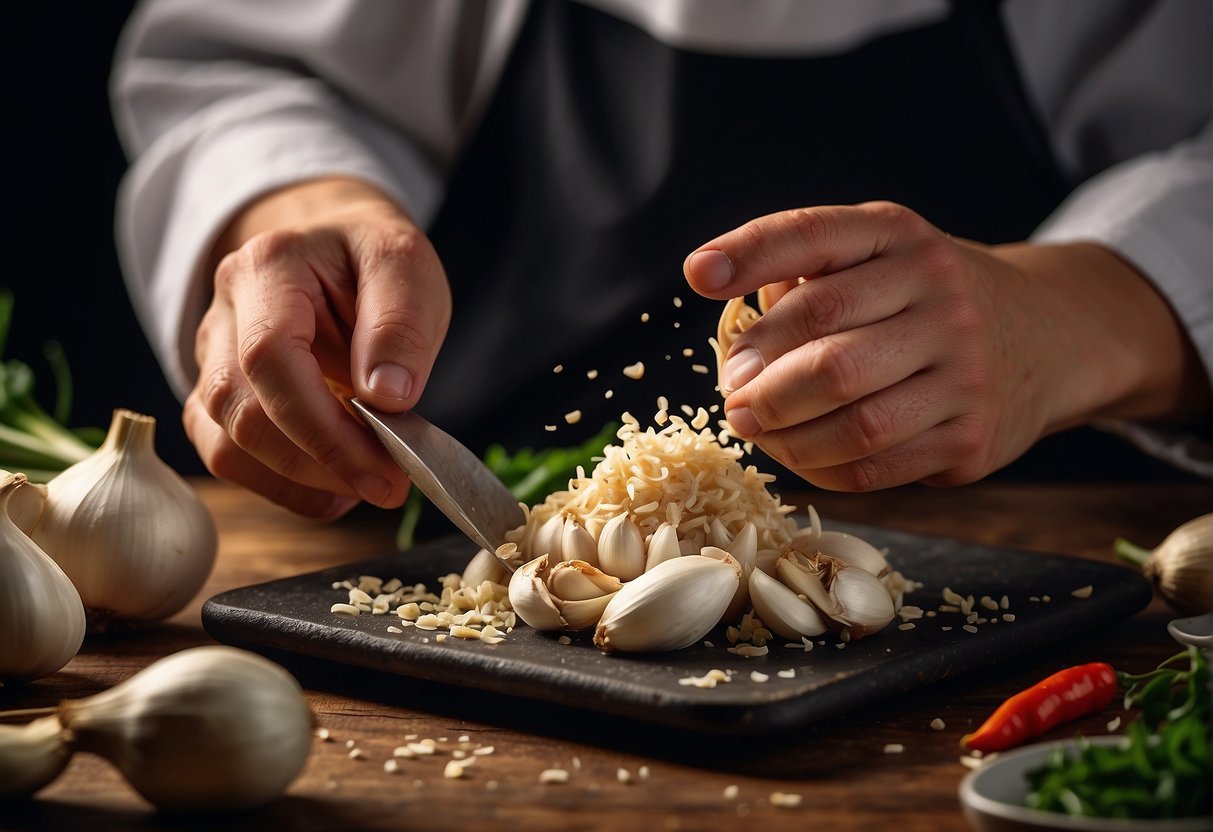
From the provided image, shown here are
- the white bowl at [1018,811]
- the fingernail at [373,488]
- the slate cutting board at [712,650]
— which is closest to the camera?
the white bowl at [1018,811]

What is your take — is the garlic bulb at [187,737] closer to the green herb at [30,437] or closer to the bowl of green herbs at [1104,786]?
the bowl of green herbs at [1104,786]

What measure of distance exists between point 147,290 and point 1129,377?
5.00 ft

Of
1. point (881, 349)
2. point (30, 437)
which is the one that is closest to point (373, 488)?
point (881, 349)

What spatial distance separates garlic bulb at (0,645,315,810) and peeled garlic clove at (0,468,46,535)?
1.32 ft

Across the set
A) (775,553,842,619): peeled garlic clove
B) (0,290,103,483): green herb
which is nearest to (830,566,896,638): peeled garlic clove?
(775,553,842,619): peeled garlic clove

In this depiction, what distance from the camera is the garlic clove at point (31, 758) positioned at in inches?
33.1

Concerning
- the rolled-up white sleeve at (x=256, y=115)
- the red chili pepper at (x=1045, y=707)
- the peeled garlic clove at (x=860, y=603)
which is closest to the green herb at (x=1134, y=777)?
the red chili pepper at (x=1045, y=707)

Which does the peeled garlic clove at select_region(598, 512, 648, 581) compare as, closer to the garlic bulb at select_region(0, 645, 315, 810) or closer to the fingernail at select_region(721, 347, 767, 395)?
the fingernail at select_region(721, 347, 767, 395)

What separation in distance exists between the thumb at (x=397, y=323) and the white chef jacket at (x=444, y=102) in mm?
521

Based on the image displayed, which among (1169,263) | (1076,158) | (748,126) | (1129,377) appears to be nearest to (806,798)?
(1129,377)

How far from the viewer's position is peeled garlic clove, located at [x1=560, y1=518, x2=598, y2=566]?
121 cm

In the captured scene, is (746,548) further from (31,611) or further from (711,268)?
(31,611)

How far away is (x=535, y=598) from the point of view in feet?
3.70

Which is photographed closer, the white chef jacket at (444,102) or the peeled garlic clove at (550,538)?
the peeled garlic clove at (550,538)
